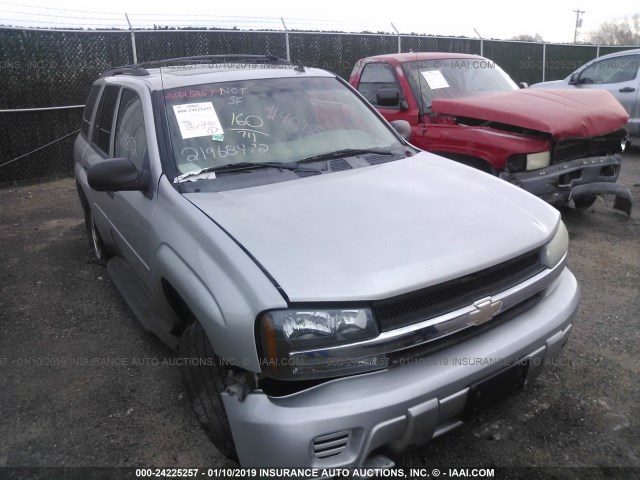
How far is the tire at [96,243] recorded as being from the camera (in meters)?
4.55

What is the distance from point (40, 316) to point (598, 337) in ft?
13.1

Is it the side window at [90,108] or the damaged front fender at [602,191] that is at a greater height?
the side window at [90,108]

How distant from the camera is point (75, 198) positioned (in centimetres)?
768

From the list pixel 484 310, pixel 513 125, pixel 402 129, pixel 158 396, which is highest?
pixel 402 129

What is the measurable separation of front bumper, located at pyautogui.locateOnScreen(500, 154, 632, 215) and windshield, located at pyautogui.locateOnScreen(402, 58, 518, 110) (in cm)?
141

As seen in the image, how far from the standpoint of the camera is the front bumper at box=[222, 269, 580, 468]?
5.97 ft

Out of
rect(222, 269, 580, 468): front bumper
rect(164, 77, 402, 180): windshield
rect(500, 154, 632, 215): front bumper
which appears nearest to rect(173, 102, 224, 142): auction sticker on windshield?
rect(164, 77, 402, 180): windshield

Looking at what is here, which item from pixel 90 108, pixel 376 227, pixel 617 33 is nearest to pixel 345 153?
pixel 376 227

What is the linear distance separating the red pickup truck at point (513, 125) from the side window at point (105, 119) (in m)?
2.13

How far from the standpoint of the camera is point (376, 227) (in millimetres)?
2285

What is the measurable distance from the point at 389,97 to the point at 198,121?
10.5ft

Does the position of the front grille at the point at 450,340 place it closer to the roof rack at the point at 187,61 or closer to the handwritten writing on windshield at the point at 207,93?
the handwritten writing on windshield at the point at 207,93

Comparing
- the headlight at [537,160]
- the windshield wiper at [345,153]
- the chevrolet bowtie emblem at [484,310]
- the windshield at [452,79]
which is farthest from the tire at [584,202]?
the chevrolet bowtie emblem at [484,310]

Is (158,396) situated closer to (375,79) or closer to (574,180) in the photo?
(574,180)
